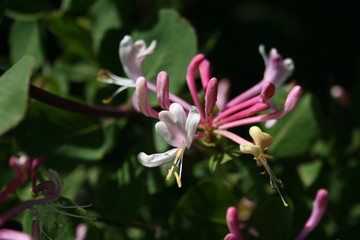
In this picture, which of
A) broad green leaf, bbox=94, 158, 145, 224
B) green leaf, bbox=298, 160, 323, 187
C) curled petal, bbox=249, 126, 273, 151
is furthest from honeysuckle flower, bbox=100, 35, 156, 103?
green leaf, bbox=298, 160, 323, 187

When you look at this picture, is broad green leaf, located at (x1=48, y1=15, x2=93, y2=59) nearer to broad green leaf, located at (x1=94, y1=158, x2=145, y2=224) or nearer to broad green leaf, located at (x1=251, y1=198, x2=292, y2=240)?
broad green leaf, located at (x1=94, y1=158, x2=145, y2=224)

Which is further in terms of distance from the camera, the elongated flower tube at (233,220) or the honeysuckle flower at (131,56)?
the honeysuckle flower at (131,56)

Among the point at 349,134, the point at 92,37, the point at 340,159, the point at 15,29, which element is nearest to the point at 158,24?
the point at 92,37

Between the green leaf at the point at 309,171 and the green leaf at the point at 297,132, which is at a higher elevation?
the green leaf at the point at 297,132

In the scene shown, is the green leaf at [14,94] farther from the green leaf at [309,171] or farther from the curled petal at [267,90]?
the green leaf at [309,171]

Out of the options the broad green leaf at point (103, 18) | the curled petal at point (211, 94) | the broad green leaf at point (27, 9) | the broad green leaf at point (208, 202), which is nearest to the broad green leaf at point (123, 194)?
the broad green leaf at point (208, 202)

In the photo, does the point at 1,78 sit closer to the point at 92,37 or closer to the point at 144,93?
the point at 144,93

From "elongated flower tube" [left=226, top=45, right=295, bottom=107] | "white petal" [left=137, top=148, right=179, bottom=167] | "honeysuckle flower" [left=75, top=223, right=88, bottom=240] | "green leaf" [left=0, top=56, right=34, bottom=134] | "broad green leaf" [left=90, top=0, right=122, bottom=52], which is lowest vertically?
"honeysuckle flower" [left=75, top=223, right=88, bottom=240]
